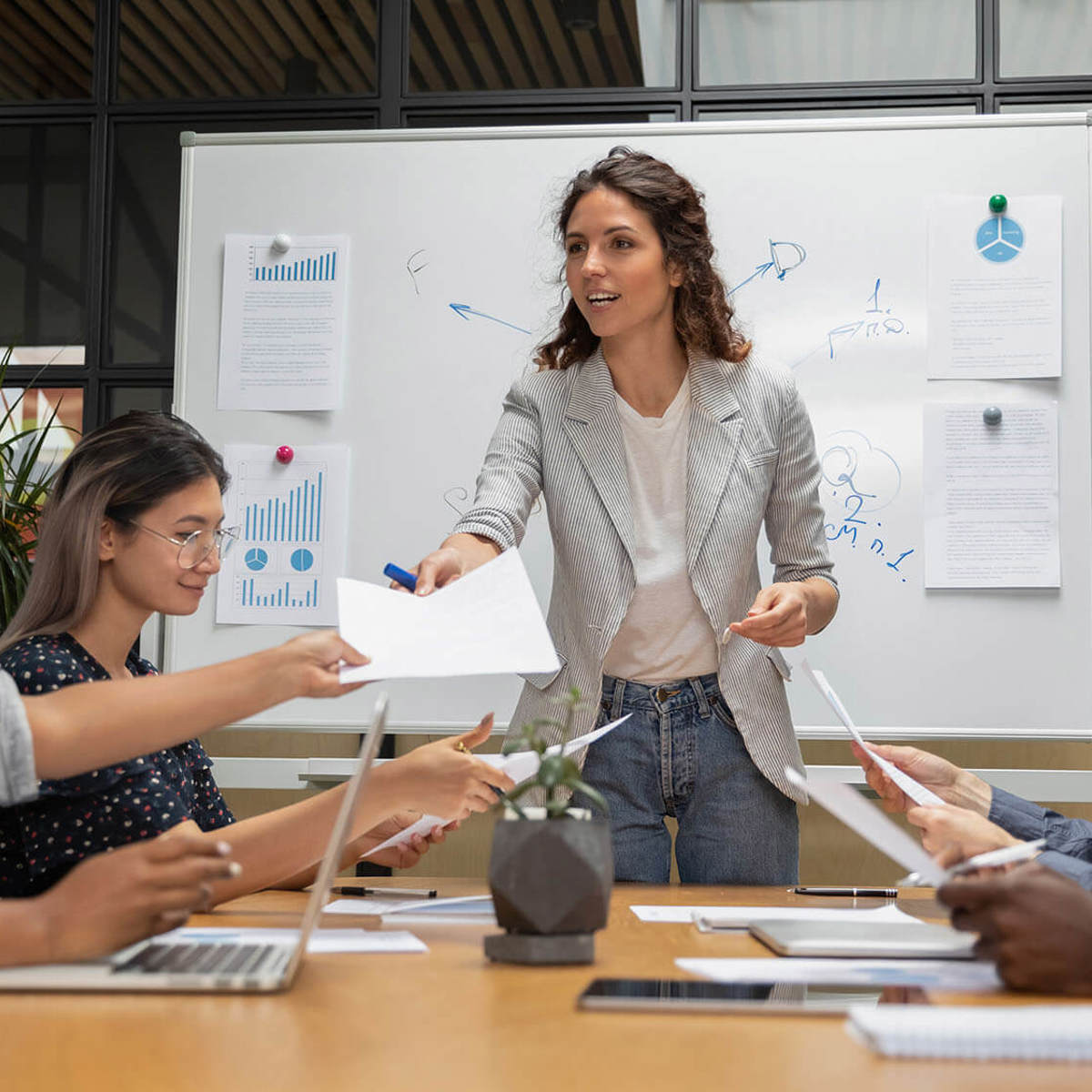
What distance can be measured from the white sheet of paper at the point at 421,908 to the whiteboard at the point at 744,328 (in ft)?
4.09

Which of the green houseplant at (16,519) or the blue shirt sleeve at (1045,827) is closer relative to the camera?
the blue shirt sleeve at (1045,827)

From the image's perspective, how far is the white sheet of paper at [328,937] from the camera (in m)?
1.13

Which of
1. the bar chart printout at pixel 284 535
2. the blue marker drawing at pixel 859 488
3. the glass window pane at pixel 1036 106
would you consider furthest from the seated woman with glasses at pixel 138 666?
the glass window pane at pixel 1036 106

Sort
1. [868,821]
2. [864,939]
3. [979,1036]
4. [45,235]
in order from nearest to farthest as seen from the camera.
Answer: [979,1036] → [868,821] → [864,939] → [45,235]

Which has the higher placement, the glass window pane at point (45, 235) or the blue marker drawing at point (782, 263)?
the glass window pane at point (45, 235)

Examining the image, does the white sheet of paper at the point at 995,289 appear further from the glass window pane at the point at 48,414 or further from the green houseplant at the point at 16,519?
the glass window pane at the point at 48,414

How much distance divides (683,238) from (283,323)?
109 cm

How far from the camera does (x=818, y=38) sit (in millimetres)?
3277

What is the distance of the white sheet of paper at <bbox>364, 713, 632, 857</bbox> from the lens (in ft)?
4.66

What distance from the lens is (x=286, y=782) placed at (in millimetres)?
2875

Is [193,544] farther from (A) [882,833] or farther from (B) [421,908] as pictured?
(A) [882,833]

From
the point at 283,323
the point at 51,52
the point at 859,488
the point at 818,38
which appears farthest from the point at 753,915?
the point at 51,52

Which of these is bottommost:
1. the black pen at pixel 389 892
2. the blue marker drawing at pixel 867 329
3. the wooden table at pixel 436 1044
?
the black pen at pixel 389 892

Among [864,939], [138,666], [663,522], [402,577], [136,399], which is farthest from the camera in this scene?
[136,399]
